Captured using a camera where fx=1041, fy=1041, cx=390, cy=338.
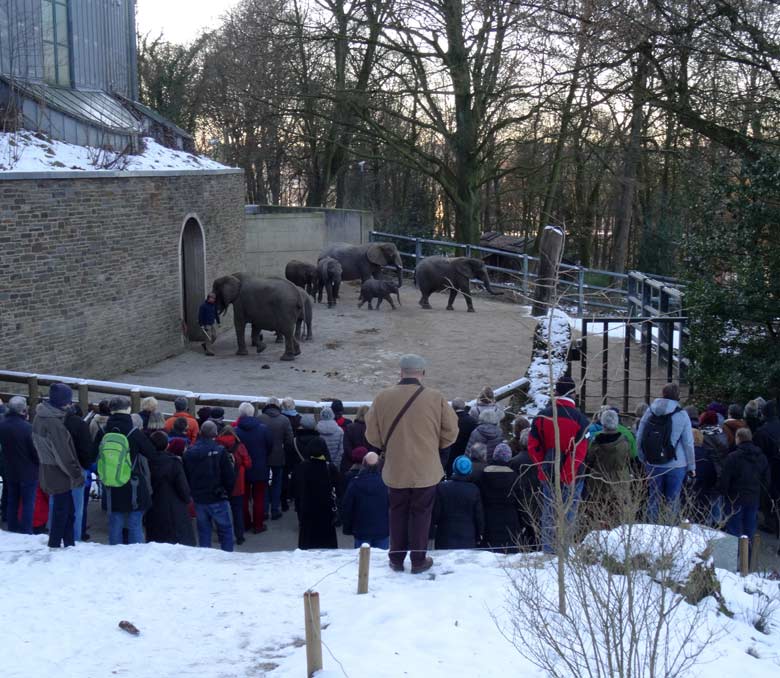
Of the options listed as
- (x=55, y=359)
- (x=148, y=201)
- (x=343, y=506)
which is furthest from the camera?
(x=148, y=201)

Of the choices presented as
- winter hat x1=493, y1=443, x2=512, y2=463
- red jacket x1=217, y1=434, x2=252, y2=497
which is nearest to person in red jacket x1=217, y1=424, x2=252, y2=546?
red jacket x1=217, y1=434, x2=252, y2=497

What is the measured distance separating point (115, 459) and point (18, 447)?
131 centimetres

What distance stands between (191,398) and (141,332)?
23.9 ft

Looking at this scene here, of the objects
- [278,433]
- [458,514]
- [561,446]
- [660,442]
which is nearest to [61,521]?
[278,433]

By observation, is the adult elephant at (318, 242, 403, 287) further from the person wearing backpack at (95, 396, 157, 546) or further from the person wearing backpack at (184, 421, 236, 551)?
the person wearing backpack at (95, 396, 157, 546)

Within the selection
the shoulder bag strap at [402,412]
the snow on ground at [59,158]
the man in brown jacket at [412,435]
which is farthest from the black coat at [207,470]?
the snow on ground at [59,158]

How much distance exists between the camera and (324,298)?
28781mm

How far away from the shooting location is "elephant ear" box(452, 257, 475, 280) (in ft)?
86.4

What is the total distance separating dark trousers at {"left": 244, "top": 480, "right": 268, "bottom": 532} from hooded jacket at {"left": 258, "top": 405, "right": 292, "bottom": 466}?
0.27m

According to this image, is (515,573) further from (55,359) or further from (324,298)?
(324,298)

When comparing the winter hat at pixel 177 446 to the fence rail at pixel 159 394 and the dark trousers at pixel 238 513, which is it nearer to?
the dark trousers at pixel 238 513

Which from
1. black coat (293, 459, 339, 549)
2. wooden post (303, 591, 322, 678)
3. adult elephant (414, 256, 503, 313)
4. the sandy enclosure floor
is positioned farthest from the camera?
adult elephant (414, 256, 503, 313)

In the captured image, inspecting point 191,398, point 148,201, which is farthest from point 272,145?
point 191,398

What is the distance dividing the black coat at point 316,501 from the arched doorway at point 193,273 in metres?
12.9
